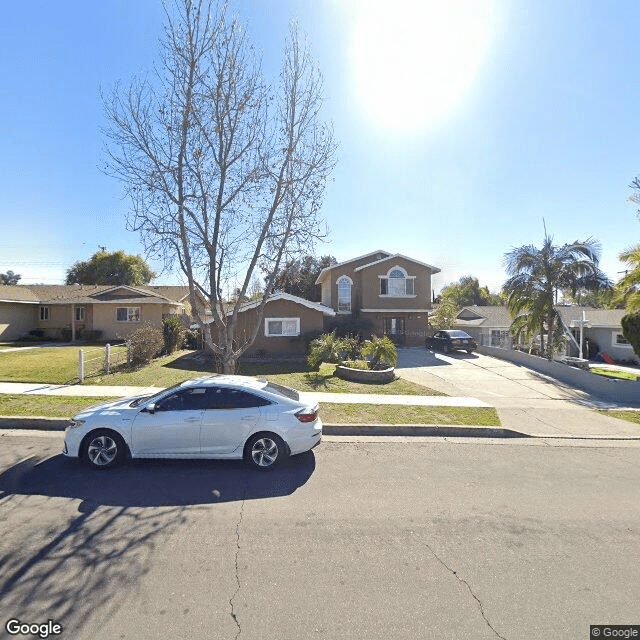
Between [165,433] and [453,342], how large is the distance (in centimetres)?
2113

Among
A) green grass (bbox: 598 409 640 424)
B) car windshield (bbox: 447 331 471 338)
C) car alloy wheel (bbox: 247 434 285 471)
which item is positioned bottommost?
green grass (bbox: 598 409 640 424)

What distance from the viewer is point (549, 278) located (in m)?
21.0

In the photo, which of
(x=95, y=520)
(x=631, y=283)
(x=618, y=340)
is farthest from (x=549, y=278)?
(x=95, y=520)

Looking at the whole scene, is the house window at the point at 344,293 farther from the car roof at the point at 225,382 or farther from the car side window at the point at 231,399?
the car side window at the point at 231,399

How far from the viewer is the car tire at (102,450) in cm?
607

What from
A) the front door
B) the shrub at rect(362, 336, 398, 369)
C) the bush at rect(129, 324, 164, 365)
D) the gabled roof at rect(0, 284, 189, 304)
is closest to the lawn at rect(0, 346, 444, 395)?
the bush at rect(129, 324, 164, 365)

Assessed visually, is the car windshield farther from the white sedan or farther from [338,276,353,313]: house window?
the white sedan

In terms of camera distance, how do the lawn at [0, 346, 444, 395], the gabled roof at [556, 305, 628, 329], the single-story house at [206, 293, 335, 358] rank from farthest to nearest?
the gabled roof at [556, 305, 628, 329]
the single-story house at [206, 293, 335, 358]
the lawn at [0, 346, 444, 395]

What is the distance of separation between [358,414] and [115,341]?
22183 millimetres

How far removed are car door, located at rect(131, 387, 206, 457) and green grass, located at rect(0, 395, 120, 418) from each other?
3685 mm

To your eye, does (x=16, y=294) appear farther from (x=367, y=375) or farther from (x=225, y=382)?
(x=225, y=382)

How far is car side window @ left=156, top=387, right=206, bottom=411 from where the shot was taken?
246 inches

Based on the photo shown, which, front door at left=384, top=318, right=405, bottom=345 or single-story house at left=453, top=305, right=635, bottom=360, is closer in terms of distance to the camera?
single-story house at left=453, top=305, right=635, bottom=360

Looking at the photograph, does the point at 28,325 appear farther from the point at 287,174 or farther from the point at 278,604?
the point at 278,604
